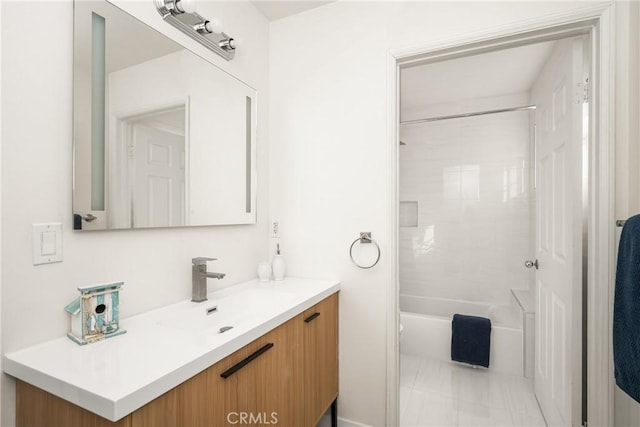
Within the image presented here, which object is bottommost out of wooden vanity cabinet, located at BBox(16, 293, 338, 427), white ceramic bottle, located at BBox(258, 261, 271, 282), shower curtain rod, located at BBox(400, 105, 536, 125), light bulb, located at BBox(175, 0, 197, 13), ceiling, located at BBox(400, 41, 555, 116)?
wooden vanity cabinet, located at BBox(16, 293, 338, 427)

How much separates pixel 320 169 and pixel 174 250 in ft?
2.95

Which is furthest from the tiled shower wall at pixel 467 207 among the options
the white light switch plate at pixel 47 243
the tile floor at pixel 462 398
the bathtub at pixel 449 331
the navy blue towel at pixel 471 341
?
the white light switch plate at pixel 47 243

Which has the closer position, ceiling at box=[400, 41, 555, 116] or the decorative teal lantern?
the decorative teal lantern

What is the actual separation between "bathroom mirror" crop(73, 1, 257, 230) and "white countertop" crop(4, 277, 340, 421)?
0.38 m

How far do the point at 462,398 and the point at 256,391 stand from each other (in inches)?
65.6

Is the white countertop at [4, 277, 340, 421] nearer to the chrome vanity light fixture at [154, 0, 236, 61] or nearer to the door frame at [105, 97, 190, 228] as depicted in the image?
the door frame at [105, 97, 190, 228]

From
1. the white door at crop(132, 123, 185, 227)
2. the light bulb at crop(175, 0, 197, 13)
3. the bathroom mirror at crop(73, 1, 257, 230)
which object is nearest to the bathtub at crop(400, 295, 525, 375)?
the bathroom mirror at crop(73, 1, 257, 230)

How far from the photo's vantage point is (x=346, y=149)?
181 cm

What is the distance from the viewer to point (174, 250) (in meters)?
1.39

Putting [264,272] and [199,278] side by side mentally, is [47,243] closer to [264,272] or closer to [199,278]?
[199,278]

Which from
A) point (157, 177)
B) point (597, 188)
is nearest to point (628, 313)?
point (597, 188)

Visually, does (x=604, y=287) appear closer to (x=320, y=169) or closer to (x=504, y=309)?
(x=320, y=169)

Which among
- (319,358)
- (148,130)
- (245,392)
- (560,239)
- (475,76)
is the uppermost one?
(475,76)

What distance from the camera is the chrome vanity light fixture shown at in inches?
50.9
